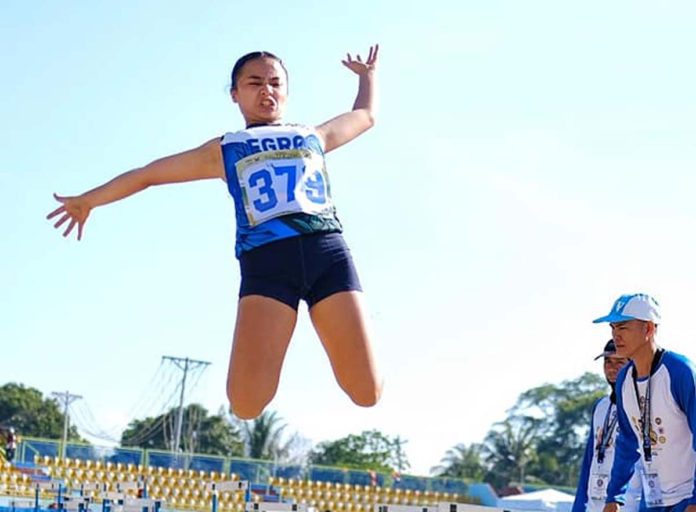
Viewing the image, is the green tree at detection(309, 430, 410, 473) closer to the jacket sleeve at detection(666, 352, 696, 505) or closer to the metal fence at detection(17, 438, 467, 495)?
the metal fence at detection(17, 438, 467, 495)

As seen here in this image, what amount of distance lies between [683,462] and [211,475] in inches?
1141

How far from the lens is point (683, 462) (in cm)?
646

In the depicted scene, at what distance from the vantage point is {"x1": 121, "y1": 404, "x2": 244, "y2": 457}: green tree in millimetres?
76562

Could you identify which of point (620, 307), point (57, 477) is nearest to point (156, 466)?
point (57, 477)

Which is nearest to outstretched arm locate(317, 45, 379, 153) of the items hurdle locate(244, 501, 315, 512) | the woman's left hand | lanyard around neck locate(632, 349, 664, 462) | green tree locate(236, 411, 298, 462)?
the woman's left hand

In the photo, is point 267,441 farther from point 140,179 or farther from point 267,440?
point 140,179

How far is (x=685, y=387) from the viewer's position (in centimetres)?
634

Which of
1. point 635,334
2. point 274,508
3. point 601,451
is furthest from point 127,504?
point 635,334

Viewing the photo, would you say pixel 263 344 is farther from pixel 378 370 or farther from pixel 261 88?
pixel 261 88

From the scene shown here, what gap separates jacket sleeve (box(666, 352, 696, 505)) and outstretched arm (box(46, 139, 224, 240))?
2.52m

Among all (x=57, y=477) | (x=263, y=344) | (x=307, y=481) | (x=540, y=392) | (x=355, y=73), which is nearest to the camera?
(x=263, y=344)

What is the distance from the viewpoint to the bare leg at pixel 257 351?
5469 mm

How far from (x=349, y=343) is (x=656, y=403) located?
189 centimetres

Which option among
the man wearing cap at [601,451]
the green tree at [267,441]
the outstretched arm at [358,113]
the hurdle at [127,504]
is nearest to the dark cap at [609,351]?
the man wearing cap at [601,451]
